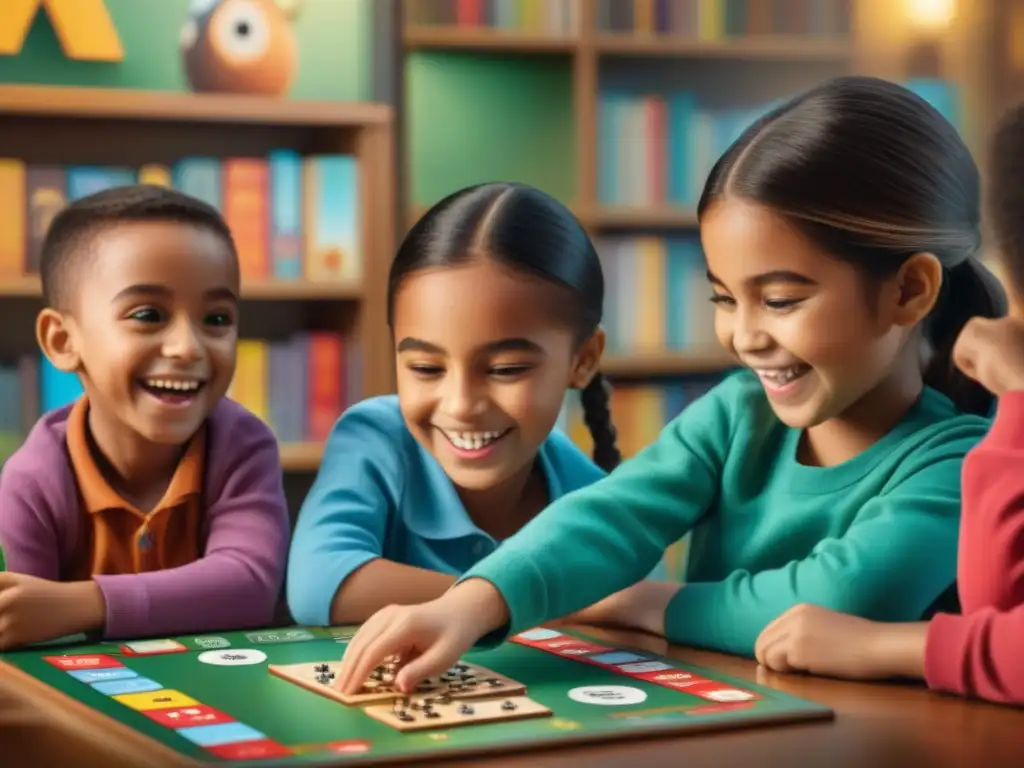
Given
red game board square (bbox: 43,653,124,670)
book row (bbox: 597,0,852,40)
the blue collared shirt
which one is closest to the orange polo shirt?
the blue collared shirt

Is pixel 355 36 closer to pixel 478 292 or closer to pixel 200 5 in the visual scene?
pixel 200 5

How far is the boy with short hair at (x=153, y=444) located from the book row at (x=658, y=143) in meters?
2.46

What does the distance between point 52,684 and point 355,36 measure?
3.04 m

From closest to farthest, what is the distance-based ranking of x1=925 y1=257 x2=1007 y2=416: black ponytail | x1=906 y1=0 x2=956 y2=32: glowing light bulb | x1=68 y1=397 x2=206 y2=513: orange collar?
1. x1=925 y1=257 x2=1007 y2=416: black ponytail
2. x1=68 y1=397 x2=206 y2=513: orange collar
3. x1=906 y1=0 x2=956 y2=32: glowing light bulb

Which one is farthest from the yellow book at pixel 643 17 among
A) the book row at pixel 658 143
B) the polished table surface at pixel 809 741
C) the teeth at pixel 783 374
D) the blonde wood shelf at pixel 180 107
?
the polished table surface at pixel 809 741

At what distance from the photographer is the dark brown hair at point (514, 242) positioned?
4.66 feet

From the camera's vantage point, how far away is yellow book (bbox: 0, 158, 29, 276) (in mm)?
3363

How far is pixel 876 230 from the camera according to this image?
1.19 meters

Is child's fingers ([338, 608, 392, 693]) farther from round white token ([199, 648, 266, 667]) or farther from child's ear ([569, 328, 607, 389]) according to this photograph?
child's ear ([569, 328, 607, 389])

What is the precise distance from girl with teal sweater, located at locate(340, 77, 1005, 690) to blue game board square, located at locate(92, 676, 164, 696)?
186 millimetres

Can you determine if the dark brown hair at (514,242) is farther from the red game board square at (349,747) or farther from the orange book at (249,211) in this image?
the orange book at (249,211)

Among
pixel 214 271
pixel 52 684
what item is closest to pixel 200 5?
pixel 214 271

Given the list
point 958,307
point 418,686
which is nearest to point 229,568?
point 418,686

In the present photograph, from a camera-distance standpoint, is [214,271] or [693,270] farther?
[693,270]
